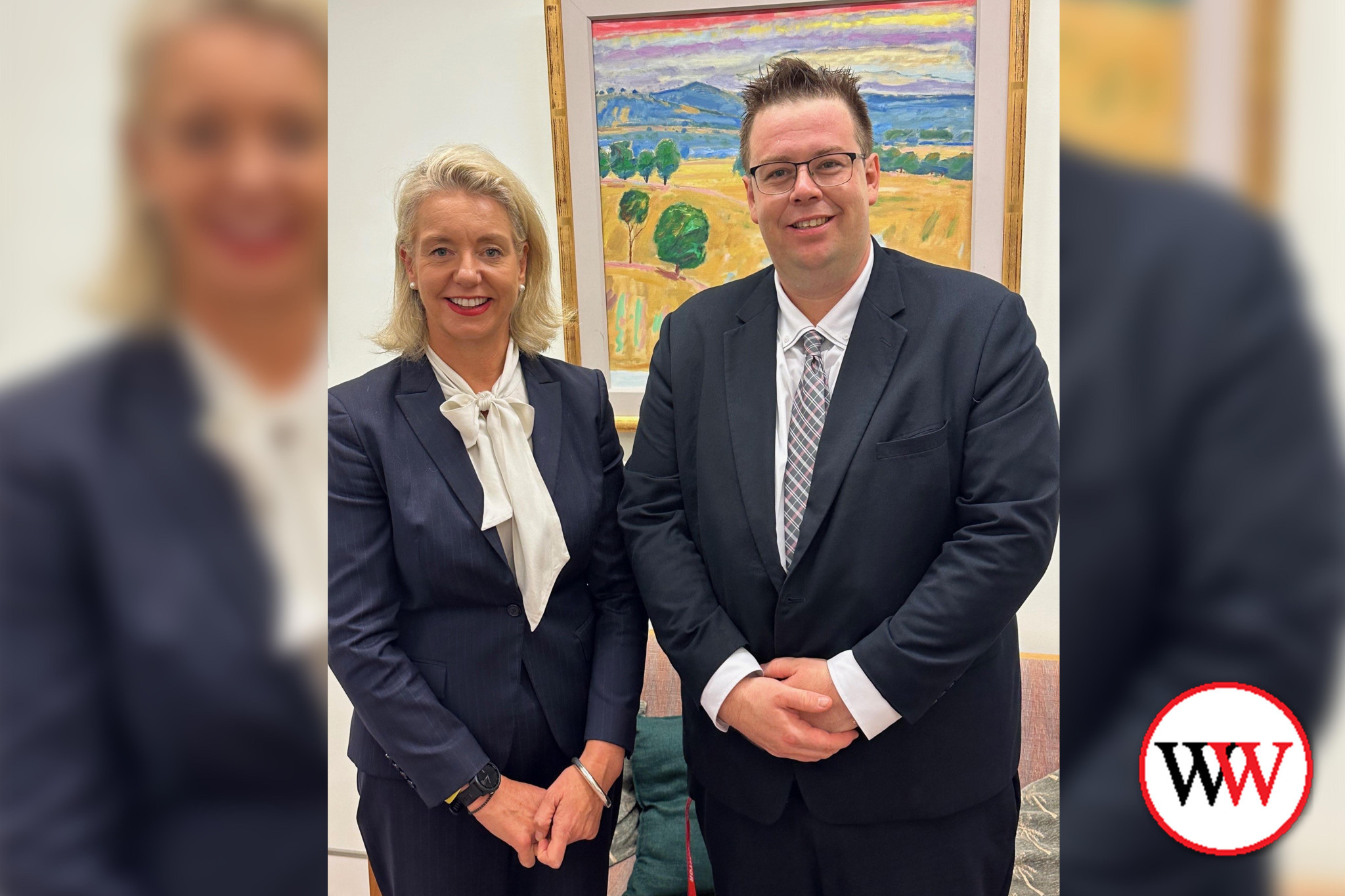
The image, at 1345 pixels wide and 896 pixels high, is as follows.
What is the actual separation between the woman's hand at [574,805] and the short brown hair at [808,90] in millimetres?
1006

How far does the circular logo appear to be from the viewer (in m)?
0.27

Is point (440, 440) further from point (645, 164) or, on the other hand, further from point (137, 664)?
point (645, 164)

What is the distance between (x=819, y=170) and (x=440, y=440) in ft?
2.32

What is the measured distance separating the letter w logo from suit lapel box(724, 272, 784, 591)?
1062 millimetres

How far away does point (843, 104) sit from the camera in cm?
140

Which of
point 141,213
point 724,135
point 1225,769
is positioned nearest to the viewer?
point 141,213

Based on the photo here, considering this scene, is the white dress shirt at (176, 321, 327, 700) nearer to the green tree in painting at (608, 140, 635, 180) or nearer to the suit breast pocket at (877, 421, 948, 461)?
the suit breast pocket at (877, 421, 948, 461)

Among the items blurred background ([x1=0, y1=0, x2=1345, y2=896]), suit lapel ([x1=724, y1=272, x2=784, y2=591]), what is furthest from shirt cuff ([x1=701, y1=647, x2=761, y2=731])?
blurred background ([x1=0, y1=0, x2=1345, y2=896])

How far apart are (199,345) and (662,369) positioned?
1323mm

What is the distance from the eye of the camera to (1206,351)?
9.4 inches

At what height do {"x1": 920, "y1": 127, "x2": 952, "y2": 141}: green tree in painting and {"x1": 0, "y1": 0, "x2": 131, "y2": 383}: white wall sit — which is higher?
{"x1": 920, "y1": 127, "x2": 952, "y2": 141}: green tree in painting

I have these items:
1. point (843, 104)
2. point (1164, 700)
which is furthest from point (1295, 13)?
point (843, 104)

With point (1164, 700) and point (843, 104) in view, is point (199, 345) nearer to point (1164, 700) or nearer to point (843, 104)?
point (1164, 700)

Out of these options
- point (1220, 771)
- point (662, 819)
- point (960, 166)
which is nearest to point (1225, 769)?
point (1220, 771)
